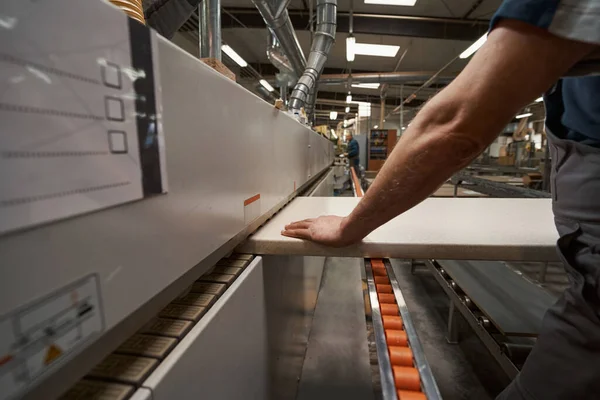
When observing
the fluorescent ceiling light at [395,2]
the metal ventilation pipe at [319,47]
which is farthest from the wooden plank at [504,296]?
the fluorescent ceiling light at [395,2]

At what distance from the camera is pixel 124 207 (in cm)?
29

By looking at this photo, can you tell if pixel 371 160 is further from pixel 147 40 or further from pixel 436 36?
pixel 147 40

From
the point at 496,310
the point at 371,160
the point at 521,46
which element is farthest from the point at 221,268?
the point at 371,160

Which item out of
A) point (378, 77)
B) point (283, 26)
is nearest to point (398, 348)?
point (283, 26)

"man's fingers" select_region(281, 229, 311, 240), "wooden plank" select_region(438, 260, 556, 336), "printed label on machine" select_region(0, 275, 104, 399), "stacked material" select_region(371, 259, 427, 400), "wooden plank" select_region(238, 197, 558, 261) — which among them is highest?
"printed label on machine" select_region(0, 275, 104, 399)

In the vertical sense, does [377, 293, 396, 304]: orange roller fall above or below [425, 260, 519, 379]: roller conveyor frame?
above

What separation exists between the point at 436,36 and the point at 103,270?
4775 mm

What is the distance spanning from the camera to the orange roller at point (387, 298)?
766mm

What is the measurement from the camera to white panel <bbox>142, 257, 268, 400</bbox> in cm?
34

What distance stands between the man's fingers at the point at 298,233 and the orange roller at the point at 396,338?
28cm

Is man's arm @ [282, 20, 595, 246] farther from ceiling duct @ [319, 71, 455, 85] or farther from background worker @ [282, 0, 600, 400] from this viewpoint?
ceiling duct @ [319, 71, 455, 85]

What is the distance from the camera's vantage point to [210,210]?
49cm

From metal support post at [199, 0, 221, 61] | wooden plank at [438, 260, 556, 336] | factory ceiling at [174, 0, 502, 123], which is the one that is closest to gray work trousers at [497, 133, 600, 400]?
wooden plank at [438, 260, 556, 336]

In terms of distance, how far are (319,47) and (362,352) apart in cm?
243
